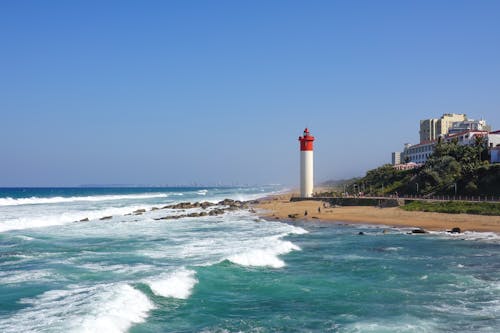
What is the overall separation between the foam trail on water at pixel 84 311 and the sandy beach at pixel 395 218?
75.8ft

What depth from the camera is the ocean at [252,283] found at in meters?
12.4

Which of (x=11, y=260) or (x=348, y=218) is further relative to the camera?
(x=348, y=218)

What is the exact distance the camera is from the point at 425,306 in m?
13.8

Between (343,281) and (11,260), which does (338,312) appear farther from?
(11,260)

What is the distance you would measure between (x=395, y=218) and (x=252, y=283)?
2441 centimetres

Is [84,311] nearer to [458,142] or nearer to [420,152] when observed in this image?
[458,142]

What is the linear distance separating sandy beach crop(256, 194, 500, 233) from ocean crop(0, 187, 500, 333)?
4.43 m

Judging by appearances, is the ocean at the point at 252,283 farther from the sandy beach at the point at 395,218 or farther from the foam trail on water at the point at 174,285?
the sandy beach at the point at 395,218

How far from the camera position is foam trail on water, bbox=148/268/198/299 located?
1526 cm

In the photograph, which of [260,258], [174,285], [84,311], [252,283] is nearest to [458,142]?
[260,258]

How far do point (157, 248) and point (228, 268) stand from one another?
6777mm

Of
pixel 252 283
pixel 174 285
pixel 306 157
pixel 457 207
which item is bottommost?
pixel 252 283

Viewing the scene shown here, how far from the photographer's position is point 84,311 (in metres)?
12.8

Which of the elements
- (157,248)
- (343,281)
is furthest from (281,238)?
(343,281)
